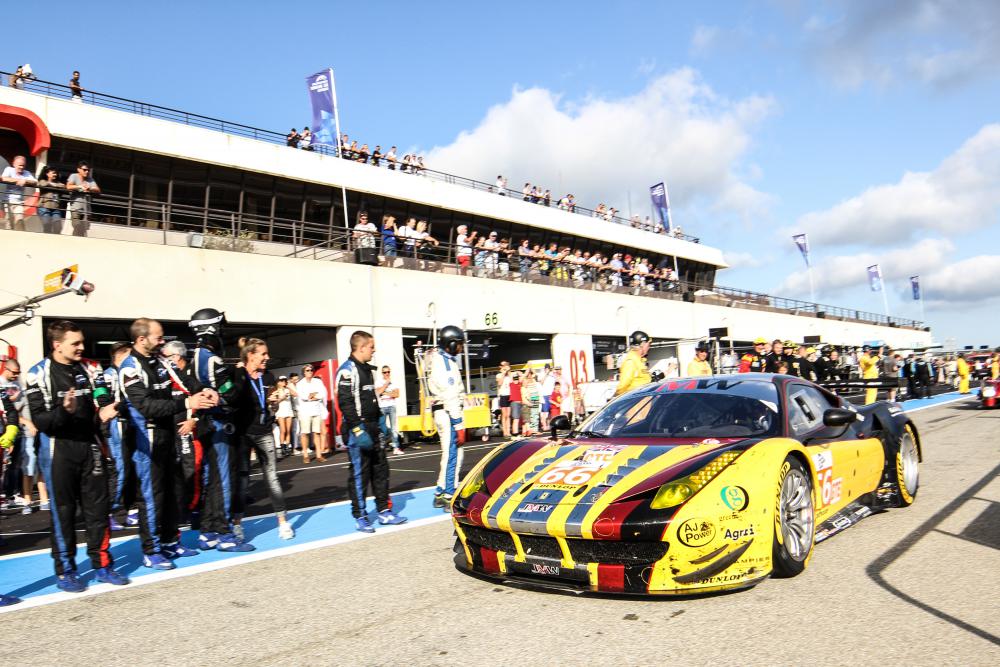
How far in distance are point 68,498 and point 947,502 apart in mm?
7092

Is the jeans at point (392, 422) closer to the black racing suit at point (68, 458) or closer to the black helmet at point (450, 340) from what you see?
the black helmet at point (450, 340)

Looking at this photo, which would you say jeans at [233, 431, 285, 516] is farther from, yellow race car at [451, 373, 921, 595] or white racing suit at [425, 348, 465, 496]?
yellow race car at [451, 373, 921, 595]

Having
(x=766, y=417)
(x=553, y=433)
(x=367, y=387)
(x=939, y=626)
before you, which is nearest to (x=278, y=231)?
(x=367, y=387)

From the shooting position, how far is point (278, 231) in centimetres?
2012

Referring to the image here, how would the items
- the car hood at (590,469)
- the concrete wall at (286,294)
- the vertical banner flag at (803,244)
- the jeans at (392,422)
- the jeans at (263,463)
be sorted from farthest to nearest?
the vertical banner flag at (803,244)
the jeans at (392,422)
the concrete wall at (286,294)
the jeans at (263,463)
the car hood at (590,469)

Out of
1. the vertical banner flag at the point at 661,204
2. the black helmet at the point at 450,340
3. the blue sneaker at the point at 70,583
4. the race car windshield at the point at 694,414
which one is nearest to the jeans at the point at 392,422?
the black helmet at the point at 450,340

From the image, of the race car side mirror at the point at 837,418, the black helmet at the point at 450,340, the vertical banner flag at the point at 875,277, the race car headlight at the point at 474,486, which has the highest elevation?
the vertical banner flag at the point at 875,277

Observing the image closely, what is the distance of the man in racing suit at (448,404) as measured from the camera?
7.48 m

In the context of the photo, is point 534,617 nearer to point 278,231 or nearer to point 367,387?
point 367,387

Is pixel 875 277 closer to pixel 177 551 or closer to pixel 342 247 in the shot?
pixel 342 247

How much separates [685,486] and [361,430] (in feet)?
10.9

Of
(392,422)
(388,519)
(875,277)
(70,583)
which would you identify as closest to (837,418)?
(388,519)

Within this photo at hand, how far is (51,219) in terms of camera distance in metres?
14.5

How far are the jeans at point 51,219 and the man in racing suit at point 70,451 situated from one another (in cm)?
1118
